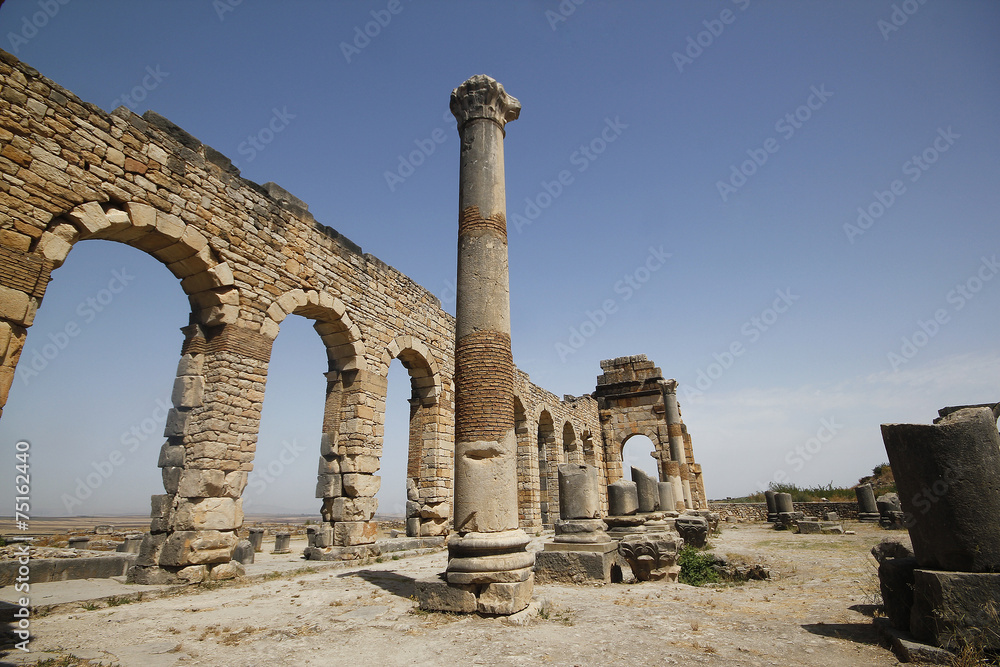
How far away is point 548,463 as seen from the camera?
2097 cm

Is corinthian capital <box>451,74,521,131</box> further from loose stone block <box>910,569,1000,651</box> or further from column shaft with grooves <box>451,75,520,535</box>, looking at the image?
loose stone block <box>910,569,1000,651</box>

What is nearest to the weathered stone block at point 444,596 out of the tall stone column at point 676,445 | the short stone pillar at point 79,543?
the short stone pillar at point 79,543

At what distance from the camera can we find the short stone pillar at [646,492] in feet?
41.9

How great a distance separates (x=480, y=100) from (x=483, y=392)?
13.7ft

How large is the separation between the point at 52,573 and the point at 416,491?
6626mm

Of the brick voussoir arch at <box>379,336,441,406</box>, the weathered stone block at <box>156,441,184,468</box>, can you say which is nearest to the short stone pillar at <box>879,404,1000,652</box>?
the weathered stone block at <box>156,441,184,468</box>

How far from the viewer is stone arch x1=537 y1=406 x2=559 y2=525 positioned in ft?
66.5

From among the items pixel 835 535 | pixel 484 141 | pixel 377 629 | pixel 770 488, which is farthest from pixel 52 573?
pixel 770 488

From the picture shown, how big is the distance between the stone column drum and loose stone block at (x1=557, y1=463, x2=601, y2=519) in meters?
3.17

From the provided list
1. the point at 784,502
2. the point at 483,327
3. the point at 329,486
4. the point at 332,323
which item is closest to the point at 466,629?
the point at 483,327

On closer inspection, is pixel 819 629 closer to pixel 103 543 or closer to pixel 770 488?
pixel 103 543

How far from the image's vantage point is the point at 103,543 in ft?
50.9

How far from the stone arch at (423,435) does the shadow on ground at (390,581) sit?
3.65 meters

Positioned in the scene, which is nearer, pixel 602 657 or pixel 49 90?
pixel 602 657
